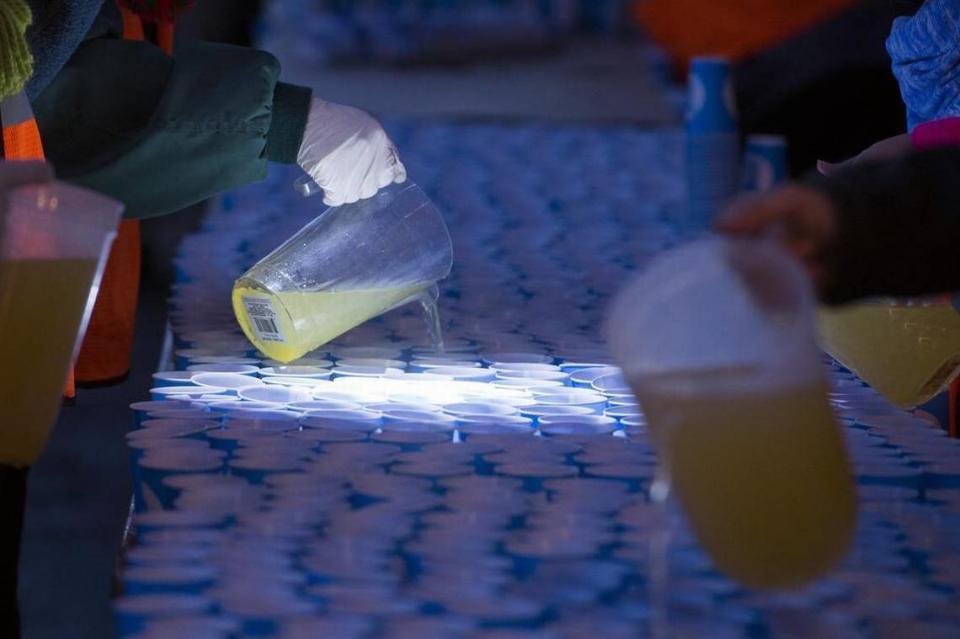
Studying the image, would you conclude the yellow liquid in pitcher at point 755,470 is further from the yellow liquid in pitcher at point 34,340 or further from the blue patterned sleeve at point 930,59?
the blue patterned sleeve at point 930,59

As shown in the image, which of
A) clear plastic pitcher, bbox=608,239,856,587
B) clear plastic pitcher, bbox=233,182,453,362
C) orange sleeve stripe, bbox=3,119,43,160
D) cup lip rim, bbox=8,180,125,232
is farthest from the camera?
clear plastic pitcher, bbox=233,182,453,362

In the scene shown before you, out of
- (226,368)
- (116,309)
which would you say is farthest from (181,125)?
(116,309)

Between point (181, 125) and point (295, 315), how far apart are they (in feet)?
0.94

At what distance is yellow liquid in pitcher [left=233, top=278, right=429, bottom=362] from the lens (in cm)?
180

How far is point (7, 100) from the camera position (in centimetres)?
155

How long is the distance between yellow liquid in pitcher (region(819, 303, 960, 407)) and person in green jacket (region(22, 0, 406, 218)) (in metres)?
0.68

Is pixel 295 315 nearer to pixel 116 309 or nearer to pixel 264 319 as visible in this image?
pixel 264 319

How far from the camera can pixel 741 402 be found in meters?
1.04

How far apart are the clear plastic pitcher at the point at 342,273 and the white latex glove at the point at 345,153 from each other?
49 mm

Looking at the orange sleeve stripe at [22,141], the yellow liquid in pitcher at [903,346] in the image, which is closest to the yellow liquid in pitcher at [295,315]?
the orange sleeve stripe at [22,141]

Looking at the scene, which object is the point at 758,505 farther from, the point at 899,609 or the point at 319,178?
the point at 319,178

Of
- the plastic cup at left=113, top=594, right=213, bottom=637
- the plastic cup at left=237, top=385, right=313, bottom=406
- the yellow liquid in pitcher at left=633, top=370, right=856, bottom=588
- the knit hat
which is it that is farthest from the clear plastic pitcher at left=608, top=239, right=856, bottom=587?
the knit hat

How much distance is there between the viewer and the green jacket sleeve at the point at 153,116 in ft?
5.75

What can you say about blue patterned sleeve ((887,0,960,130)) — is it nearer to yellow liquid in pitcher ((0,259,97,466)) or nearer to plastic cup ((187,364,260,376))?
plastic cup ((187,364,260,376))
